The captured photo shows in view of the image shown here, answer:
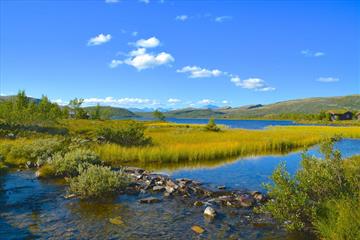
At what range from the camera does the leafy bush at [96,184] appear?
14.5m

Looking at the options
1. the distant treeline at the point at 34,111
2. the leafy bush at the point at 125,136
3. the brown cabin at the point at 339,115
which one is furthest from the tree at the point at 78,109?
the brown cabin at the point at 339,115

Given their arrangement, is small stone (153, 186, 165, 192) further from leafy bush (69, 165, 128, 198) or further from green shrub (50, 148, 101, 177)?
green shrub (50, 148, 101, 177)

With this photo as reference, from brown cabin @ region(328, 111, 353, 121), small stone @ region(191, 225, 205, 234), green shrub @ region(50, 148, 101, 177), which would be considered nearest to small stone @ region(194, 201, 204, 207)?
small stone @ region(191, 225, 205, 234)

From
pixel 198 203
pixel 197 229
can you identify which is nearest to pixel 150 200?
pixel 198 203

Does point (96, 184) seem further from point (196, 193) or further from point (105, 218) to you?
point (196, 193)

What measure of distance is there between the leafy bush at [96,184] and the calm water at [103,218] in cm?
63

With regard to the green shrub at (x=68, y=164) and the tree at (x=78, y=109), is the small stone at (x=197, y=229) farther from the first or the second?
the tree at (x=78, y=109)

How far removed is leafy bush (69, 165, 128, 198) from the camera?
569 inches

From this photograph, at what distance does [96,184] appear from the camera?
14422 mm

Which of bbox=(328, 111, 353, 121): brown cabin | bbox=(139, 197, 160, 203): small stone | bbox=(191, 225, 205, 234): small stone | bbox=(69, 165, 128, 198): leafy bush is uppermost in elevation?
bbox=(328, 111, 353, 121): brown cabin

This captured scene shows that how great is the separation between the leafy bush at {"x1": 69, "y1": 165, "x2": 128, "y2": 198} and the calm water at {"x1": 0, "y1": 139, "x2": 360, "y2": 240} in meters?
0.63

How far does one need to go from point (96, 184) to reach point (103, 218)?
2708 mm

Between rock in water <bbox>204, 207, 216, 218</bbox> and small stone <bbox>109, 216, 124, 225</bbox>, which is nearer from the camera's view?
small stone <bbox>109, 216, 124, 225</bbox>

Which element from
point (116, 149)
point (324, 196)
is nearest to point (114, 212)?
point (324, 196)
